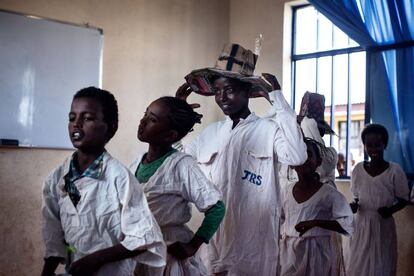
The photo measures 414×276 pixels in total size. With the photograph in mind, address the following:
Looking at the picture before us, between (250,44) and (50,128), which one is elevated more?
(250,44)

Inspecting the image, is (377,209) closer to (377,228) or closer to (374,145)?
(377,228)

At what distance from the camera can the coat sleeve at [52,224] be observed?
1884 millimetres

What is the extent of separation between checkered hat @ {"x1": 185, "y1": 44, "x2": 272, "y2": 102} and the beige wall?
2404mm

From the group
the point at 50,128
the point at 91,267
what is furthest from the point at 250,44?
the point at 91,267

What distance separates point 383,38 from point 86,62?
8.52 feet

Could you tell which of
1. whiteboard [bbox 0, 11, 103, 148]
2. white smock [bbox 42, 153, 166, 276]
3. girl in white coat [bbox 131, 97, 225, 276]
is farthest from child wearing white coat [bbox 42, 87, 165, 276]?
whiteboard [bbox 0, 11, 103, 148]

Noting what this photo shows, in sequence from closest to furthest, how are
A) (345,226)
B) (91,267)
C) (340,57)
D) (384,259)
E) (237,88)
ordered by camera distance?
(91,267) < (237,88) < (345,226) < (384,259) < (340,57)

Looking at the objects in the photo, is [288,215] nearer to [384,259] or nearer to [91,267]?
[384,259]

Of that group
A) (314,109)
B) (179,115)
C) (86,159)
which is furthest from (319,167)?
(86,159)

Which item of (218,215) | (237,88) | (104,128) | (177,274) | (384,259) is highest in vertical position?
Result: (237,88)

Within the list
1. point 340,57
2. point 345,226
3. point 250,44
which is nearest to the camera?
point 345,226

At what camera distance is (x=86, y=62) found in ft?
16.9

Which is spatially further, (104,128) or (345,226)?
(345,226)

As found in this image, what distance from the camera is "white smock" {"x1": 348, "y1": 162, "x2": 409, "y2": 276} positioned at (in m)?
4.62
